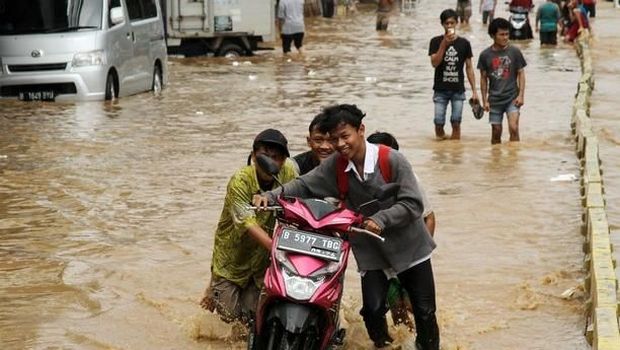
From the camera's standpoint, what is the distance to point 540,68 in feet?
87.7

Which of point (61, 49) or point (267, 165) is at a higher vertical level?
point (267, 165)

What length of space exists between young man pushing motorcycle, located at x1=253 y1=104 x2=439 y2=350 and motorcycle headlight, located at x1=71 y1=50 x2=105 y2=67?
43.1 feet

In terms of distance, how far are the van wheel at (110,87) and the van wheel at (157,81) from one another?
160 centimetres

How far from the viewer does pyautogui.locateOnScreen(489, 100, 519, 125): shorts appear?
49.0 ft

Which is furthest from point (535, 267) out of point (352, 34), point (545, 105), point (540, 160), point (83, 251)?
point (352, 34)

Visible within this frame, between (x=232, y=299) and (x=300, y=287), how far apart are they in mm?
1275

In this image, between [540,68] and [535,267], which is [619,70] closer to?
[540,68]

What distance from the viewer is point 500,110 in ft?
49.3

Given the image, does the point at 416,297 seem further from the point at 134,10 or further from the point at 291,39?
the point at 291,39

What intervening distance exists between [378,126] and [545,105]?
3.51 metres

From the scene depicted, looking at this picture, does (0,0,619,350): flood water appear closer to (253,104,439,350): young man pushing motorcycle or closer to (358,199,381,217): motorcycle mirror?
(253,104,439,350): young man pushing motorcycle

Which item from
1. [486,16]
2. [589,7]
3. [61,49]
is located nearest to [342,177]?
[61,49]

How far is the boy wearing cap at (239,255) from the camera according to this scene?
6.90m

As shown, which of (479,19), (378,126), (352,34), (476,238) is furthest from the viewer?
(479,19)
